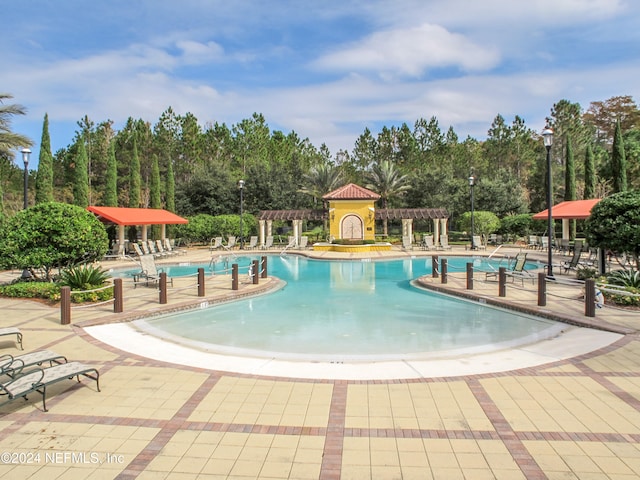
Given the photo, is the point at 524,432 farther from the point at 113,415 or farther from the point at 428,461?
the point at 113,415

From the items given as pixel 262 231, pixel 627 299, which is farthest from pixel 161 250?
pixel 627 299

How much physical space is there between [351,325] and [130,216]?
18713 mm

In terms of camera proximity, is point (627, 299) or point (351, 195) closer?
point (627, 299)

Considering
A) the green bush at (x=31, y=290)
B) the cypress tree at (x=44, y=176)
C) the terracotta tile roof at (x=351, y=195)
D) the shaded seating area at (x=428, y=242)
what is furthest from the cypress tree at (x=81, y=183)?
the shaded seating area at (x=428, y=242)

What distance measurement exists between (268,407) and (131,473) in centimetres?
162

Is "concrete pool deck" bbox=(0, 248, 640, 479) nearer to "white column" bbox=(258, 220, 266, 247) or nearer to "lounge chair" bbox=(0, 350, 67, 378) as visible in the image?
"lounge chair" bbox=(0, 350, 67, 378)

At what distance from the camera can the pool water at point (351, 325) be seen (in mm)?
7840

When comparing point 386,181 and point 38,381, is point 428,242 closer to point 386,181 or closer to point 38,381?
point 386,181

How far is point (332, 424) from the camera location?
14.6 ft

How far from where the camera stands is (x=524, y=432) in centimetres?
421

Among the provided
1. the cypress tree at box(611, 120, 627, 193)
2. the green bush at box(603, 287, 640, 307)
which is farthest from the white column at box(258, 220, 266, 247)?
the green bush at box(603, 287, 640, 307)

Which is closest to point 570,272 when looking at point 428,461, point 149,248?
point 428,461

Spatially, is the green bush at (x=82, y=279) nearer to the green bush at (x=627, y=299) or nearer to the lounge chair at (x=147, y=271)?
the lounge chair at (x=147, y=271)

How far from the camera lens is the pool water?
7.84 m
